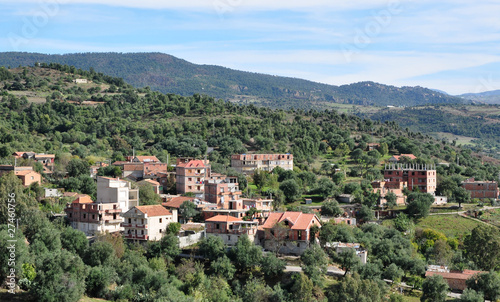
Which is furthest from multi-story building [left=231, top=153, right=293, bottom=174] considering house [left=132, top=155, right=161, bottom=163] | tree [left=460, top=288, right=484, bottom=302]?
tree [left=460, top=288, right=484, bottom=302]

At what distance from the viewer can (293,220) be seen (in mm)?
42906

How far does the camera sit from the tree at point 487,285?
3931 cm

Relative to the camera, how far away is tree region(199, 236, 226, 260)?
3944 centimetres

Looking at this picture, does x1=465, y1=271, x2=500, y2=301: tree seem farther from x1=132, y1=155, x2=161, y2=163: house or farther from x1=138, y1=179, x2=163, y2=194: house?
x1=132, y1=155, x2=161, y2=163: house

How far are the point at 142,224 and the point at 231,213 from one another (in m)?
7.10

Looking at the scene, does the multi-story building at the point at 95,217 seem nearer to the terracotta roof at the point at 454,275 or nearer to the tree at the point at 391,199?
the terracotta roof at the point at 454,275

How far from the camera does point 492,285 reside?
39500 mm

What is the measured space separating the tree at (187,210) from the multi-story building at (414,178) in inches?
1093

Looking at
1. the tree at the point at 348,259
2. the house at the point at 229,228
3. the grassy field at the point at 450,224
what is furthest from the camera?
the grassy field at the point at 450,224

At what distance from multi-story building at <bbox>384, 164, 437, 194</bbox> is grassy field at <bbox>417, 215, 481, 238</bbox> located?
8.55 m

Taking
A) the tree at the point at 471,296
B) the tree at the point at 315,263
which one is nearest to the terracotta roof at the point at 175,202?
the tree at the point at 315,263

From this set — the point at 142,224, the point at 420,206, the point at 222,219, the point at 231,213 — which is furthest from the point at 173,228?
the point at 420,206

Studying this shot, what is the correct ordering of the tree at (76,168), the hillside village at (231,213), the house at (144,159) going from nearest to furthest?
the hillside village at (231,213), the tree at (76,168), the house at (144,159)

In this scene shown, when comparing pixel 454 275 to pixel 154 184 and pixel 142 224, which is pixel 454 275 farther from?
pixel 154 184
